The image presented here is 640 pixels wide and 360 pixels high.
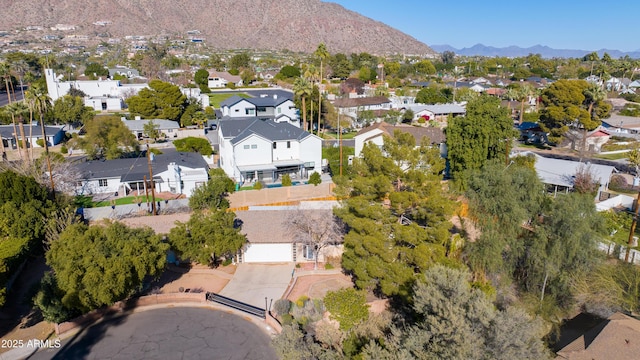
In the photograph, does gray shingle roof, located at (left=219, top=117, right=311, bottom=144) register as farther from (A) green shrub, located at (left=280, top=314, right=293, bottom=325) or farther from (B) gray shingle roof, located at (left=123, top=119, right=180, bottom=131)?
(A) green shrub, located at (left=280, top=314, right=293, bottom=325)

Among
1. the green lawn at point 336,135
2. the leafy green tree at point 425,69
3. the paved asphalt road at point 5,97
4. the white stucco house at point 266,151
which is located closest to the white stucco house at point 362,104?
the green lawn at point 336,135

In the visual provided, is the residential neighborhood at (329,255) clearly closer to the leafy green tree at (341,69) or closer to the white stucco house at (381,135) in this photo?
the white stucco house at (381,135)

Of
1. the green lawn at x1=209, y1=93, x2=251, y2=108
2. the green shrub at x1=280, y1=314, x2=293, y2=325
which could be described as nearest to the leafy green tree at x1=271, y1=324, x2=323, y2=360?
the green shrub at x1=280, y1=314, x2=293, y2=325

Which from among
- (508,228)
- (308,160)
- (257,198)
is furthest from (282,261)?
(308,160)

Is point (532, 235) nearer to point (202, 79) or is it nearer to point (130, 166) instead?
point (130, 166)

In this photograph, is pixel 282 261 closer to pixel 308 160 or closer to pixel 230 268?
pixel 230 268

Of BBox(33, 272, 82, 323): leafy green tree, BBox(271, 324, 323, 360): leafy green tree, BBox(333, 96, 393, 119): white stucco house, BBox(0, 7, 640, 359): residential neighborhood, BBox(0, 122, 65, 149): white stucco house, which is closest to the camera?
BBox(271, 324, 323, 360): leafy green tree
